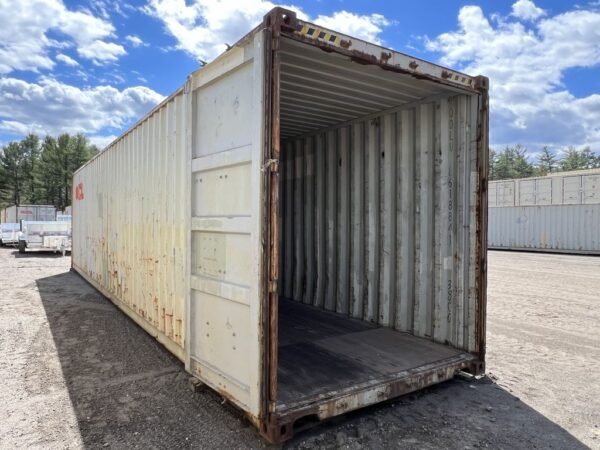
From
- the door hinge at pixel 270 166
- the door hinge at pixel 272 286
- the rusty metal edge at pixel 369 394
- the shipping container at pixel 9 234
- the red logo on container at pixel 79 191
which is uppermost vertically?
the red logo on container at pixel 79 191

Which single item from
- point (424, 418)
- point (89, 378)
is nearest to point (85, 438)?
point (89, 378)

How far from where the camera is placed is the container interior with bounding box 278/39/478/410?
4395 millimetres

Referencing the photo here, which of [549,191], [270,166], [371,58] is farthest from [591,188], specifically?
[270,166]

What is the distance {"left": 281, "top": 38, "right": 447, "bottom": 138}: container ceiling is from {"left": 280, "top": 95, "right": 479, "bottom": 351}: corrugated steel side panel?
313 millimetres

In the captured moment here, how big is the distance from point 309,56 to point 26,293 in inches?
366

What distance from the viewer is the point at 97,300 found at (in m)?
A: 8.94

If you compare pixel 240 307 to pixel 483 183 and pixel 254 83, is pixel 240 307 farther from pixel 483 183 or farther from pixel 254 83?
pixel 483 183

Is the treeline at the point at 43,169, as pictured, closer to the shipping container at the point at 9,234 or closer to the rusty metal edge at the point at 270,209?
the shipping container at the point at 9,234

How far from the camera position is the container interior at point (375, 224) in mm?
4395

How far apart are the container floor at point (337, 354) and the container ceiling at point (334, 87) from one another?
2.87 m

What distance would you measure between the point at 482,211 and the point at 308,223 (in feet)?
11.3

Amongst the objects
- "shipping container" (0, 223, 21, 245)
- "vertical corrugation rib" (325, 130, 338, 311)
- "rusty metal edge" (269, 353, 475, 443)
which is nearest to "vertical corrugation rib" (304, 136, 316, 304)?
"vertical corrugation rib" (325, 130, 338, 311)

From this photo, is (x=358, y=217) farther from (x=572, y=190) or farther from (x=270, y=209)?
(x=572, y=190)

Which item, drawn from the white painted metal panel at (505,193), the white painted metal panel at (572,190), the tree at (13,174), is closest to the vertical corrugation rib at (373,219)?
Result: the white painted metal panel at (572,190)
